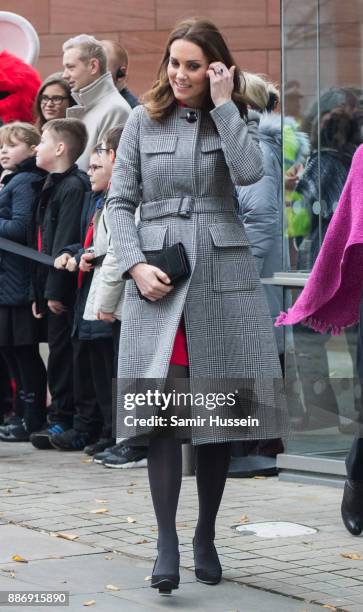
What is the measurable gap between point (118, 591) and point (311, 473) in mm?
2507

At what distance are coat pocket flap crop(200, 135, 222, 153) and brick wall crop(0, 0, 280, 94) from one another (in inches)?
420

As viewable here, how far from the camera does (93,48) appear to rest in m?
8.66

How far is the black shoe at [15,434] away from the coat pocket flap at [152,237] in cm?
395

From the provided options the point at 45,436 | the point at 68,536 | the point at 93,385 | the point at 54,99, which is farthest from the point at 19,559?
the point at 54,99

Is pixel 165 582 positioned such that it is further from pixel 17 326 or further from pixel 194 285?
pixel 17 326

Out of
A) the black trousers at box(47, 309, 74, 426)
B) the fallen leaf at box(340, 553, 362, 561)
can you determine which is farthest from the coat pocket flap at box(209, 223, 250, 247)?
the black trousers at box(47, 309, 74, 426)

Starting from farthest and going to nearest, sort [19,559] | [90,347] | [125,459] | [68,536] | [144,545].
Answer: [90,347] → [125,459] → [68,536] → [144,545] → [19,559]

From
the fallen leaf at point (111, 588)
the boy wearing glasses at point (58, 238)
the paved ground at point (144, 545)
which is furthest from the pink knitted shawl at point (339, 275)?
the boy wearing glasses at point (58, 238)

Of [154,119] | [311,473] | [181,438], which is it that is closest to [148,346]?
[181,438]

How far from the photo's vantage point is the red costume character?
9656mm

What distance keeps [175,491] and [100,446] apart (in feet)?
10.5

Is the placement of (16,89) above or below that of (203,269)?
above

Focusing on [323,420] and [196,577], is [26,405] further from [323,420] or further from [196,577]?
[196,577]

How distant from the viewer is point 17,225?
862 cm
